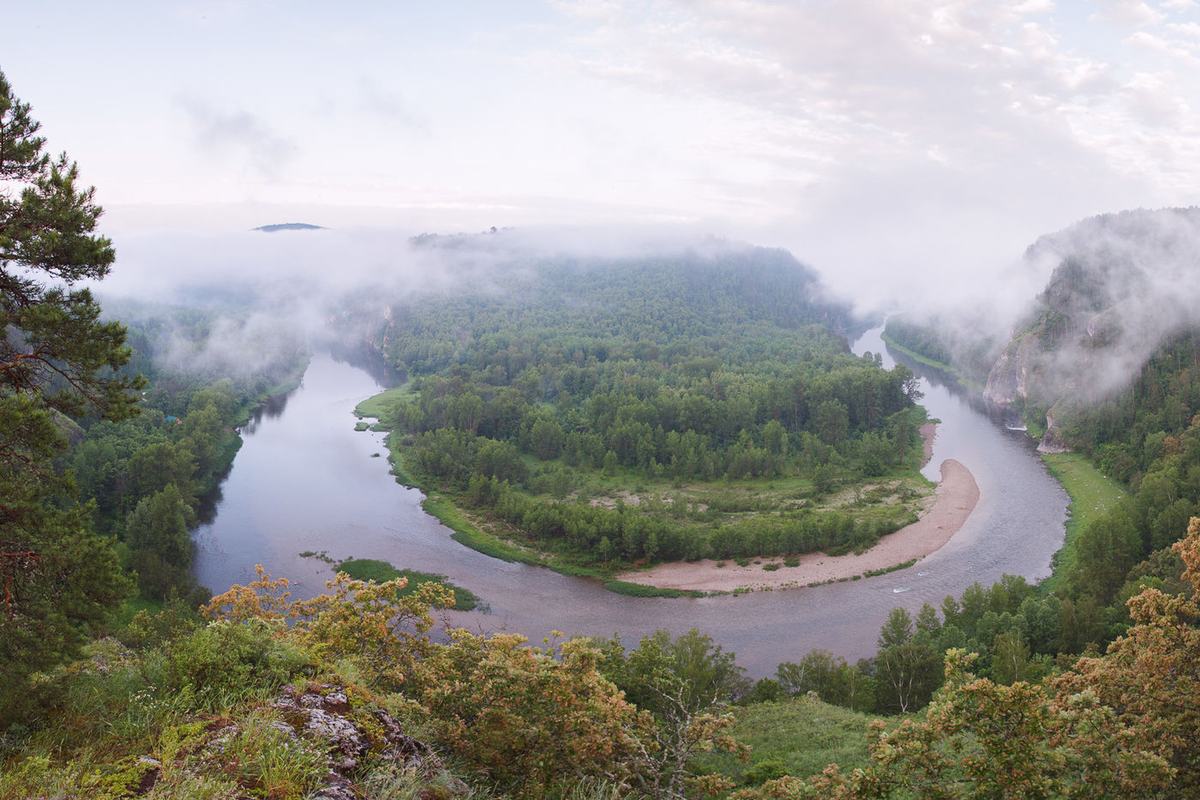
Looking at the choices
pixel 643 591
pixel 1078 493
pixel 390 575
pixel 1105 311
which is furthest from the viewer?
pixel 1105 311

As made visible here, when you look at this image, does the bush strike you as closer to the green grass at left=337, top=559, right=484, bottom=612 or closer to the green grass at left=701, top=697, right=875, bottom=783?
the green grass at left=701, top=697, right=875, bottom=783

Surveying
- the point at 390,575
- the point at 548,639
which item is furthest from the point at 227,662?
the point at 390,575

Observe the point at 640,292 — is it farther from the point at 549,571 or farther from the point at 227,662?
the point at 227,662

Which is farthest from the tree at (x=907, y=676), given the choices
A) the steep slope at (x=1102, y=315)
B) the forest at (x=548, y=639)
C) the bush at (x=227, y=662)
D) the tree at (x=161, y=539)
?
the steep slope at (x=1102, y=315)

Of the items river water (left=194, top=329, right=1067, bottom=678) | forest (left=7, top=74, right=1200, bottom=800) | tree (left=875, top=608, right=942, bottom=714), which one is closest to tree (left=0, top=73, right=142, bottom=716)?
forest (left=7, top=74, right=1200, bottom=800)

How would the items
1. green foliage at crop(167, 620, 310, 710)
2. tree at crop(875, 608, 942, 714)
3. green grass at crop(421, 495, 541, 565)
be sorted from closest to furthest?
green foliage at crop(167, 620, 310, 710) → tree at crop(875, 608, 942, 714) → green grass at crop(421, 495, 541, 565)

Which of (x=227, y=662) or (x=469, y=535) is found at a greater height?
(x=227, y=662)
